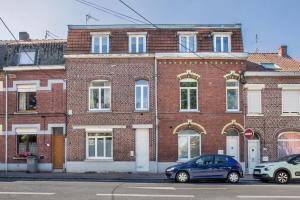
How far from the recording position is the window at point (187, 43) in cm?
2938

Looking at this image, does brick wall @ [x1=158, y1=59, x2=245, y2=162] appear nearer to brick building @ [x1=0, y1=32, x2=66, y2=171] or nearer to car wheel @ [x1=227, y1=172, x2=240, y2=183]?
car wheel @ [x1=227, y1=172, x2=240, y2=183]

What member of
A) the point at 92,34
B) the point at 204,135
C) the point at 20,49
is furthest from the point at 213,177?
the point at 20,49

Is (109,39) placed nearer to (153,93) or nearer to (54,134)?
(153,93)

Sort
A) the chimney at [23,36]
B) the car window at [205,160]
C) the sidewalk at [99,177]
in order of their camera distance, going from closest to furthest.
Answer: the car window at [205,160]
the sidewalk at [99,177]
the chimney at [23,36]

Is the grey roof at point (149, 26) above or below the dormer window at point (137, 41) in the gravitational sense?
above

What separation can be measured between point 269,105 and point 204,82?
4487mm

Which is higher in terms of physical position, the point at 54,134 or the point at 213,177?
the point at 54,134

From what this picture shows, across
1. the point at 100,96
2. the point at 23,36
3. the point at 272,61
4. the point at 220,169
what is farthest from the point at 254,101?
the point at 23,36

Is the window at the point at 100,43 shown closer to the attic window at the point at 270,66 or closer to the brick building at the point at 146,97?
the brick building at the point at 146,97

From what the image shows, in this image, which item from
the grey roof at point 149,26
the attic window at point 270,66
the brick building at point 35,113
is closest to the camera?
the brick building at point 35,113

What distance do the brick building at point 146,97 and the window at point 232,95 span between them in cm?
6

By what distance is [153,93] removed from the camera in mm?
28891

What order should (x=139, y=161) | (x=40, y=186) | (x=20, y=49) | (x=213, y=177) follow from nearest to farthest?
(x=40, y=186) < (x=213, y=177) < (x=139, y=161) < (x=20, y=49)

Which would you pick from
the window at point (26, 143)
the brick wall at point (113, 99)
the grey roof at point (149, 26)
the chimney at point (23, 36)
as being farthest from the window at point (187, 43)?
the chimney at point (23, 36)
